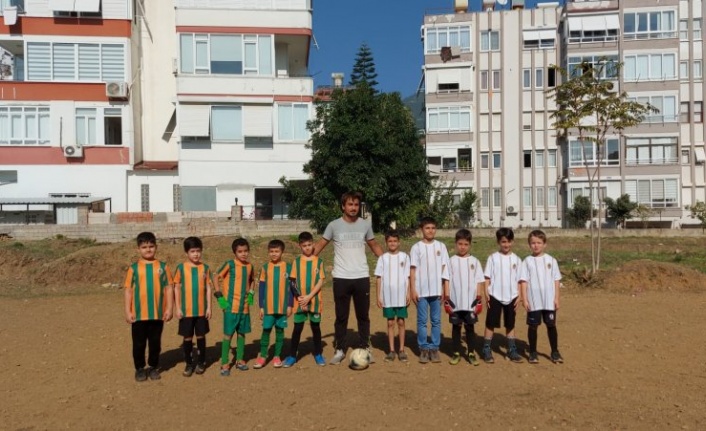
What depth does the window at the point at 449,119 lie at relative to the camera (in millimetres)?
45000

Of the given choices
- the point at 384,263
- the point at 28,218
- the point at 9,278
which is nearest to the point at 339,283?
the point at 384,263

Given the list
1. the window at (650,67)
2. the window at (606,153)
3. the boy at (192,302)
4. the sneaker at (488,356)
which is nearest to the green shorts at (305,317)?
the boy at (192,302)

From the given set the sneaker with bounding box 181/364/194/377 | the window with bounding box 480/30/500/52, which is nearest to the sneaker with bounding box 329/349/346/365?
the sneaker with bounding box 181/364/194/377

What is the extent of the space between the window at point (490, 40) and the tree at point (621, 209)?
47.1 ft

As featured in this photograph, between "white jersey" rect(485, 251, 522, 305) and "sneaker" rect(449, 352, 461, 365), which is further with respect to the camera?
"white jersey" rect(485, 251, 522, 305)

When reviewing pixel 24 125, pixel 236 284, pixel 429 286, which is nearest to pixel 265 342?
pixel 236 284

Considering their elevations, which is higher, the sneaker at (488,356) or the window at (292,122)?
the window at (292,122)

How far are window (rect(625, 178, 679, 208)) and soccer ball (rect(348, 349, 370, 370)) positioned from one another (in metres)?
38.7

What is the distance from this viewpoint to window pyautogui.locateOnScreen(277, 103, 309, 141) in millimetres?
29609

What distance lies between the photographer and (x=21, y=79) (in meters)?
31.5

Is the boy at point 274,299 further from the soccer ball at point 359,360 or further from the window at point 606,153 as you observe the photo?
the window at point 606,153

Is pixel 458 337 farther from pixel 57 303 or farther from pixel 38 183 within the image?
pixel 38 183

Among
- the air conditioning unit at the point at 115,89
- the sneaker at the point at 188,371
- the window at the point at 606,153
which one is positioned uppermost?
the air conditioning unit at the point at 115,89

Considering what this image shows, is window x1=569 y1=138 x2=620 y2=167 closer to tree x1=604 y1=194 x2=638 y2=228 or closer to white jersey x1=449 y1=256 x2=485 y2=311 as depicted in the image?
tree x1=604 y1=194 x2=638 y2=228
